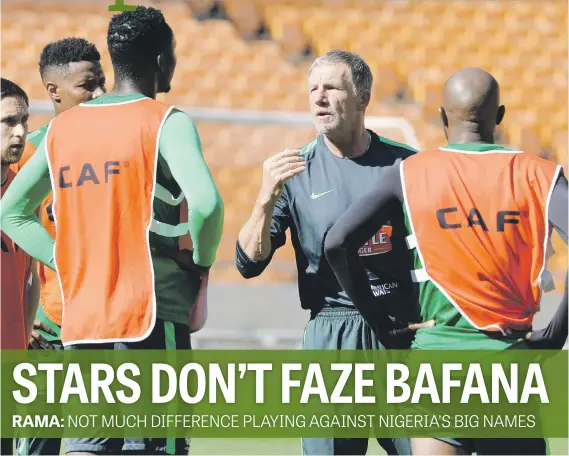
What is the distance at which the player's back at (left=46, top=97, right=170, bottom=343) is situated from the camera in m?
3.62

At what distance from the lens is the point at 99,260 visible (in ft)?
12.0

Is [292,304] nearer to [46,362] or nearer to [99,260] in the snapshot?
[46,362]

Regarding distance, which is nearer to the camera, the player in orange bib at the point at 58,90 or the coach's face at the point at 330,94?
the coach's face at the point at 330,94

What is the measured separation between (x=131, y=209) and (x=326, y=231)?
91 centimetres

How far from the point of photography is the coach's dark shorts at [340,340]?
421 centimetres

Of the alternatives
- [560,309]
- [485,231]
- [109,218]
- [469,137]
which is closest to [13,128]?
[109,218]

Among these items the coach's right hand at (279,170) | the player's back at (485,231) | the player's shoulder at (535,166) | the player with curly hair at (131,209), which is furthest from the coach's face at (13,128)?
the player's shoulder at (535,166)

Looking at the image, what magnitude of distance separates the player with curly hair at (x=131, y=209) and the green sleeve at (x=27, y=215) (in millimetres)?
32

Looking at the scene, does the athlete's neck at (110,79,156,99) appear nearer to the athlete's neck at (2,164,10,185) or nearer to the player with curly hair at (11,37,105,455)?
the athlete's neck at (2,164,10,185)

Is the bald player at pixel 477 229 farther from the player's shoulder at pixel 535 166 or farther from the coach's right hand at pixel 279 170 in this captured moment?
the coach's right hand at pixel 279 170

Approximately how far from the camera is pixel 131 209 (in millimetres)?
3617

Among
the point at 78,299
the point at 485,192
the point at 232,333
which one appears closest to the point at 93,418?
the point at 78,299

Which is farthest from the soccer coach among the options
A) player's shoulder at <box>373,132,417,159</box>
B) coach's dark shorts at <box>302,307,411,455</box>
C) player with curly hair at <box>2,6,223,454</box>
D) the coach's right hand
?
player with curly hair at <box>2,6,223,454</box>

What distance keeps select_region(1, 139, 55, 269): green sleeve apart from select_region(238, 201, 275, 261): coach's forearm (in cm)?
69
